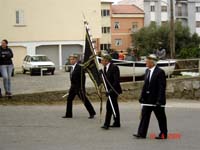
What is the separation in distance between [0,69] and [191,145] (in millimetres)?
8574

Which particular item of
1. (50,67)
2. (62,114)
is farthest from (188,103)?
(50,67)

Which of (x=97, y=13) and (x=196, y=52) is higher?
(x=97, y=13)

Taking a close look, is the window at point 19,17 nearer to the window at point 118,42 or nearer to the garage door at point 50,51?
the garage door at point 50,51

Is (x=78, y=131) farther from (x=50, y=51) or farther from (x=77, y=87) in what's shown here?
(x=50, y=51)

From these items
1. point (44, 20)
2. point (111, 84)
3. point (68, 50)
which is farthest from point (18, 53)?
point (111, 84)

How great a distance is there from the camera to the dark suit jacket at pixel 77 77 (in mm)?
14172

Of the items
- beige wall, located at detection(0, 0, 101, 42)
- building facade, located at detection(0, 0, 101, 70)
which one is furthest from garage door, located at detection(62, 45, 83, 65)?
beige wall, located at detection(0, 0, 101, 42)

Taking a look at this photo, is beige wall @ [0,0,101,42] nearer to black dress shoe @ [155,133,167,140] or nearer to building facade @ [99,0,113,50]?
building facade @ [99,0,113,50]

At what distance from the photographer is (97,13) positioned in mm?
54656

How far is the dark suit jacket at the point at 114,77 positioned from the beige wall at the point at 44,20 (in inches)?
1538

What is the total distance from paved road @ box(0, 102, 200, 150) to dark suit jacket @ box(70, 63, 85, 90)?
2.90 feet

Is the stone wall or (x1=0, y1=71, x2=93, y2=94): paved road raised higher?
(x1=0, y1=71, x2=93, y2=94): paved road

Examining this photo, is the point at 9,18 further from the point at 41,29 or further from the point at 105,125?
the point at 105,125

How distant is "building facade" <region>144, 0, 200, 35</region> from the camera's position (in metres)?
91.6
